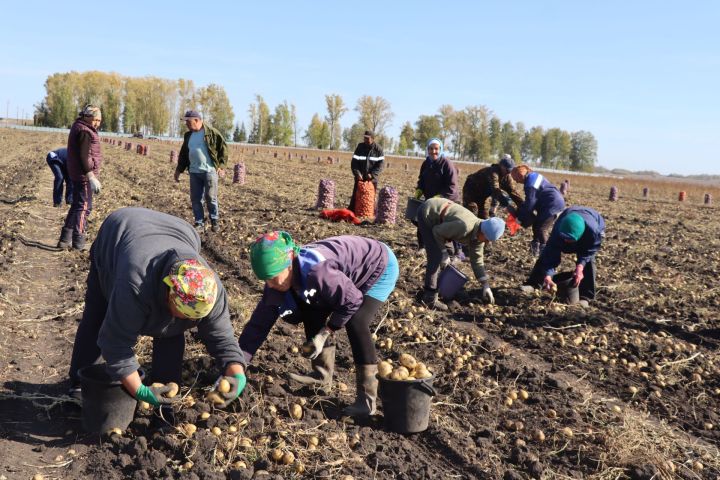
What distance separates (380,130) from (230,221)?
258ft

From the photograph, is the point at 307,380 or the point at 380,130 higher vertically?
the point at 380,130

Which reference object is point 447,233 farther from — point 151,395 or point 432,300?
point 151,395

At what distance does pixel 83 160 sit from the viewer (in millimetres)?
7387

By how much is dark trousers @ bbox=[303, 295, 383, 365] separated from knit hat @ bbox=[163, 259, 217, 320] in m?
1.15

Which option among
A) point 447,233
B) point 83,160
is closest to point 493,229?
point 447,233

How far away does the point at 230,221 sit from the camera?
11.0 metres

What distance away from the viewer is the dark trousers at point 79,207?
7535 mm

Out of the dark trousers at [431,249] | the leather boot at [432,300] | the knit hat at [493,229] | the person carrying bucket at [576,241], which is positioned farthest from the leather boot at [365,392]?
the person carrying bucket at [576,241]

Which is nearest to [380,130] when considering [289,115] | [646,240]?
[289,115]

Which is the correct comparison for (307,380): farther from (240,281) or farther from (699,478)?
(240,281)

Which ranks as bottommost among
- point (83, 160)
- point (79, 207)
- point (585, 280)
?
point (585, 280)

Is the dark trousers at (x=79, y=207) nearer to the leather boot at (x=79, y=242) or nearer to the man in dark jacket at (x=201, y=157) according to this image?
the leather boot at (x=79, y=242)

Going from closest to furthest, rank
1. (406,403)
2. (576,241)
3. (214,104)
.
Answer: (406,403), (576,241), (214,104)

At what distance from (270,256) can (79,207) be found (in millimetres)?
5380
